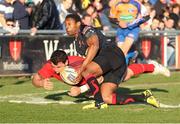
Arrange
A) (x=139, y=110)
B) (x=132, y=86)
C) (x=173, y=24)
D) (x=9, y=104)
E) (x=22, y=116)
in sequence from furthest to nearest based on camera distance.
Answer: (x=173, y=24) → (x=132, y=86) → (x=9, y=104) → (x=139, y=110) → (x=22, y=116)

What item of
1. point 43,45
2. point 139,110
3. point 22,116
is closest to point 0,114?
point 22,116

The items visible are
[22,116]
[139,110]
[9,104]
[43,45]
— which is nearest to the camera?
[22,116]

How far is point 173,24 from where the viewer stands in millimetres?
22016

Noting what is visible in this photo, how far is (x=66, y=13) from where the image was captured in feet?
66.3

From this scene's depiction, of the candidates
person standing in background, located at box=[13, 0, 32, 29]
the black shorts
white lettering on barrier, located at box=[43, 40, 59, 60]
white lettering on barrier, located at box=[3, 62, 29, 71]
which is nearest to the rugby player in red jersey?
the black shorts

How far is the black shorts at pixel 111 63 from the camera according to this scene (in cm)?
1228

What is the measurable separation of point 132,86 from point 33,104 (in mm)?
3958

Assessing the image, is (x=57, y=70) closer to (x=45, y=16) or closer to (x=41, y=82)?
(x=41, y=82)

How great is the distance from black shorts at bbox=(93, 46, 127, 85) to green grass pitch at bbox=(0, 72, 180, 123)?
531mm

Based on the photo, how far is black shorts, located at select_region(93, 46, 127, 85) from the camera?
40.3 ft

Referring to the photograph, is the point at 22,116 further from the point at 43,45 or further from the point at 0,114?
the point at 43,45

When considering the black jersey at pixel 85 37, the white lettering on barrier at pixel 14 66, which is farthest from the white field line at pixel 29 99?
the white lettering on barrier at pixel 14 66

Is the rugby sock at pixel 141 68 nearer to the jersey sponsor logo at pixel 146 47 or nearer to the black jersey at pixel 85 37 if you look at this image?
the black jersey at pixel 85 37

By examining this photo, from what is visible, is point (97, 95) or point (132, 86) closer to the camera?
point (97, 95)
